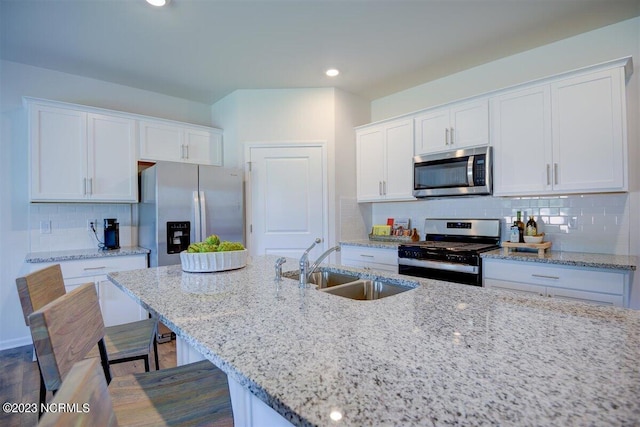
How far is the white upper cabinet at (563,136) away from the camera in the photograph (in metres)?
2.20

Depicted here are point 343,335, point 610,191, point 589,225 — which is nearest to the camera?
point 343,335

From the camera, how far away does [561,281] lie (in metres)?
2.20

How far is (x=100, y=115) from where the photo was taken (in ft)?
10.3

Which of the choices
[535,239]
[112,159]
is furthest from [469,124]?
[112,159]

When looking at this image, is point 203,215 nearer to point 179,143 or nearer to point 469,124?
point 179,143

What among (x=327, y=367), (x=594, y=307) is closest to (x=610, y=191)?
(x=594, y=307)

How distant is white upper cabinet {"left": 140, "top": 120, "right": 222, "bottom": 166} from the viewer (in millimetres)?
3408

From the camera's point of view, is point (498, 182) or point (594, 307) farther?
point (498, 182)

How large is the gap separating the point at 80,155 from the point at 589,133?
415cm

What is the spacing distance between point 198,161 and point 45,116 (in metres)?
1.37

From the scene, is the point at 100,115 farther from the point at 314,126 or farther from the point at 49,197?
the point at 314,126

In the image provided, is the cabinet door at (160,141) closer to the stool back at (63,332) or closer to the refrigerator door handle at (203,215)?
the refrigerator door handle at (203,215)

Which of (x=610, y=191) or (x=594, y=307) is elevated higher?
(x=610, y=191)

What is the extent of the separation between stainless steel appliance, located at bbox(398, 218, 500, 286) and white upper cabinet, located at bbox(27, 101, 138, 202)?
2.80 m
